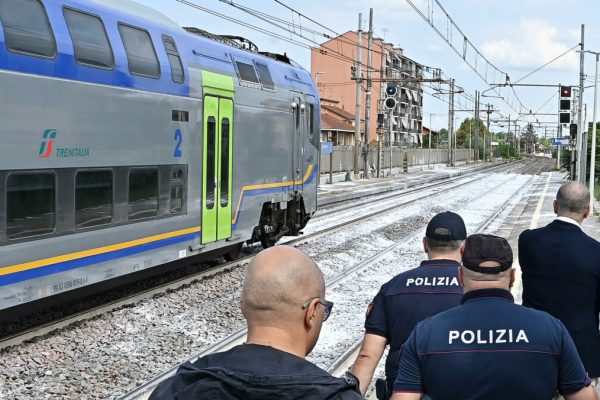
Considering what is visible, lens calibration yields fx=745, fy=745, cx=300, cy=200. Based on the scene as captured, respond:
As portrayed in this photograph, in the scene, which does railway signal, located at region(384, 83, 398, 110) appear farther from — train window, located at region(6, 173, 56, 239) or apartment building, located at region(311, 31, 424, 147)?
apartment building, located at region(311, 31, 424, 147)

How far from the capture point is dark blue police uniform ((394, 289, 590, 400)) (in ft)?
9.80

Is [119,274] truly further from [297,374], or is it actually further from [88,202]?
[297,374]

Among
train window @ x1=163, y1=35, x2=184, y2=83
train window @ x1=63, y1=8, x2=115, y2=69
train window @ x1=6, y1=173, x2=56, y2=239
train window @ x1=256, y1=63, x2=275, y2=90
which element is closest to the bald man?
train window @ x1=6, y1=173, x2=56, y2=239

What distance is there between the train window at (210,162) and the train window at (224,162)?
1.03 feet

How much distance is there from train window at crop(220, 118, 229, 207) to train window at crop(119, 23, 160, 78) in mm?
2121

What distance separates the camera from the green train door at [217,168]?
11555 millimetres

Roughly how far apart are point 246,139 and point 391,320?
912cm

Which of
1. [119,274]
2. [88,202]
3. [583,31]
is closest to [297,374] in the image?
[88,202]

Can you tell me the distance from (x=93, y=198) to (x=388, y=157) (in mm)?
54382

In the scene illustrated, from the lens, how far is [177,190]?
10781mm

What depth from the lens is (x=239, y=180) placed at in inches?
502

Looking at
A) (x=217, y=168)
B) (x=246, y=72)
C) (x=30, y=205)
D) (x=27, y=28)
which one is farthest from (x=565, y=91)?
(x=30, y=205)

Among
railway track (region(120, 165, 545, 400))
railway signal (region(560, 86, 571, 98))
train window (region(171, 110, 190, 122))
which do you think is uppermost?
railway signal (region(560, 86, 571, 98))

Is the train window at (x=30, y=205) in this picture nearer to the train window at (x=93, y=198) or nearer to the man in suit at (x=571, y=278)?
the train window at (x=93, y=198)
